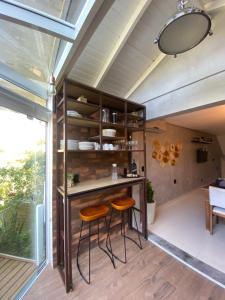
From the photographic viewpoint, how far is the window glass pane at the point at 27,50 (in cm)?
122

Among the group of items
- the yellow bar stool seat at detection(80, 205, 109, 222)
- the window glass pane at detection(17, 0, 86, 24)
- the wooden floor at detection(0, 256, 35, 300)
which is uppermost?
the window glass pane at detection(17, 0, 86, 24)

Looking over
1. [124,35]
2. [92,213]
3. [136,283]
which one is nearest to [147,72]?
[124,35]

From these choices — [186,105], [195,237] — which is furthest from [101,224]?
[186,105]

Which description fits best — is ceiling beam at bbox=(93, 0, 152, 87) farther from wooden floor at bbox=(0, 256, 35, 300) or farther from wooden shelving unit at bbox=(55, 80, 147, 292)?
wooden floor at bbox=(0, 256, 35, 300)

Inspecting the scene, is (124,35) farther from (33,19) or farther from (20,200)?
(20,200)

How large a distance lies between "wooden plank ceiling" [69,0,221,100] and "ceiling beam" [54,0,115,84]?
0.67m

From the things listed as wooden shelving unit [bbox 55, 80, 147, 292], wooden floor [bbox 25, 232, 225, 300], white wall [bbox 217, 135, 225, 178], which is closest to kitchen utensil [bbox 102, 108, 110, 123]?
wooden shelving unit [bbox 55, 80, 147, 292]

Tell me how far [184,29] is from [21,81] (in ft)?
4.91

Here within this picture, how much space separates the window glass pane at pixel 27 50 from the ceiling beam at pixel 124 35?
771mm

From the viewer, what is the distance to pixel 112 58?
2018 millimetres

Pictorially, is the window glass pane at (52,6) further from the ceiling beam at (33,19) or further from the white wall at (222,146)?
the white wall at (222,146)

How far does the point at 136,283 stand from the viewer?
1.61 m

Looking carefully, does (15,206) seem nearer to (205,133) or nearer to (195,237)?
(195,237)

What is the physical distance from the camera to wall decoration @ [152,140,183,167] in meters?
3.57
